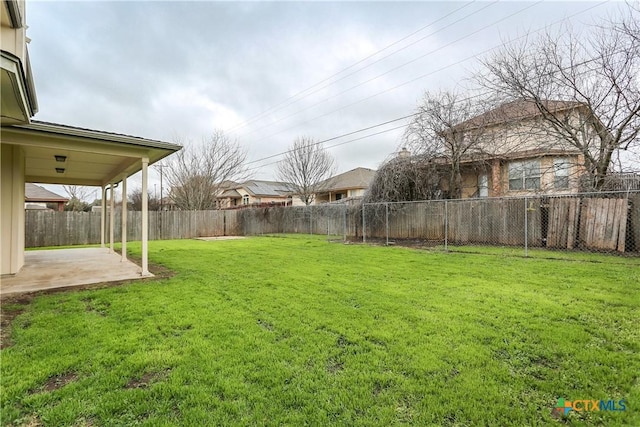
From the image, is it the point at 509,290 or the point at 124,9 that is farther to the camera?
the point at 124,9

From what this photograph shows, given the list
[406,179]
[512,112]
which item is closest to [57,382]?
[406,179]

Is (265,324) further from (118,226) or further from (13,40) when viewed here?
(118,226)

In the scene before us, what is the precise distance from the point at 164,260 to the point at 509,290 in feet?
25.7

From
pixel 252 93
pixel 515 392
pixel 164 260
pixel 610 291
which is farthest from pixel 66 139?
pixel 252 93

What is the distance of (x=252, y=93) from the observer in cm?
1900

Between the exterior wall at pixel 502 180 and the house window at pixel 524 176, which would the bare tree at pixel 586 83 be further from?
the house window at pixel 524 176

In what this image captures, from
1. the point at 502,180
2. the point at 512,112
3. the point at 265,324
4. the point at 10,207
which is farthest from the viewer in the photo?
the point at 502,180

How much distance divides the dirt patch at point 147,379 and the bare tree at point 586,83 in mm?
11438

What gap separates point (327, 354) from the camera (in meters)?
2.68

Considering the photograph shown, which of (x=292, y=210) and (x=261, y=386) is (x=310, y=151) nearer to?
(x=292, y=210)

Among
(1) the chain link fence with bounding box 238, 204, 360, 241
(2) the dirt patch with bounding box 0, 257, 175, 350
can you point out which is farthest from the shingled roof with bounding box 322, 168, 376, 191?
(2) the dirt patch with bounding box 0, 257, 175, 350

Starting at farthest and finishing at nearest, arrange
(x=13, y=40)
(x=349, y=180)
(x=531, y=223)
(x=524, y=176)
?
1. (x=349, y=180)
2. (x=524, y=176)
3. (x=531, y=223)
4. (x=13, y=40)

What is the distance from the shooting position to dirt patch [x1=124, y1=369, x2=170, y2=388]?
226cm

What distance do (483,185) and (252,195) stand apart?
2456 centimetres
